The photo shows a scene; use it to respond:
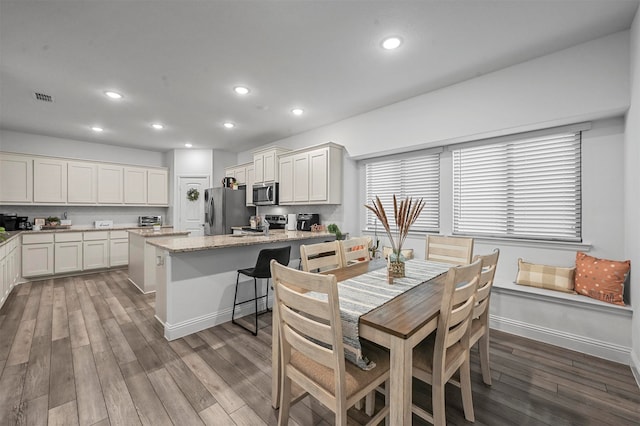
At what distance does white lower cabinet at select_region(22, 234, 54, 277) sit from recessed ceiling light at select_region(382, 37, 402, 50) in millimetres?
6106

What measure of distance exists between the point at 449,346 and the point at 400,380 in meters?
0.45

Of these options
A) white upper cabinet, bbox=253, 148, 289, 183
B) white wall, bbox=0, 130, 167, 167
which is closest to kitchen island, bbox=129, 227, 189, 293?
white upper cabinet, bbox=253, 148, 289, 183

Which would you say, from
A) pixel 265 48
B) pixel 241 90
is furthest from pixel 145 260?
pixel 265 48

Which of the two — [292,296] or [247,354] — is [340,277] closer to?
[292,296]

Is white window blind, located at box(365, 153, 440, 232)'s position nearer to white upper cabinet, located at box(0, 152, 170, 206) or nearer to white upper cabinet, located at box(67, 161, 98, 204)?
white upper cabinet, located at box(0, 152, 170, 206)

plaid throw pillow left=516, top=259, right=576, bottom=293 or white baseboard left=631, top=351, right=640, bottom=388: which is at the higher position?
plaid throw pillow left=516, top=259, right=576, bottom=293

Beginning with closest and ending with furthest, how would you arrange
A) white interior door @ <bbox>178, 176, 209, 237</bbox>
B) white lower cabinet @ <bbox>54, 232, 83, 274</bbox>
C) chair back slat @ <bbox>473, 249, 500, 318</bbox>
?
chair back slat @ <bbox>473, 249, 500, 318</bbox> → white lower cabinet @ <bbox>54, 232, 83, 274</bbox> → white interior door @ <bbox>178, 176, 209, 237</bbox>

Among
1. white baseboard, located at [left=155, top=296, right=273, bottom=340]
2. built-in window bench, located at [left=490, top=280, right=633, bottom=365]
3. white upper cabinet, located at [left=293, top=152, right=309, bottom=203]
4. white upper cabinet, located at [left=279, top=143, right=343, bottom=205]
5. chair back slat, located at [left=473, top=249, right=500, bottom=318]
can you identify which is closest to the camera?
chair back slat, located at [left=473, top=249, right=500, bottom=318]

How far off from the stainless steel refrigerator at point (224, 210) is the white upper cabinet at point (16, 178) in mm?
2906

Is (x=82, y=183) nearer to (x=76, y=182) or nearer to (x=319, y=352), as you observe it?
(x=76, y=182)

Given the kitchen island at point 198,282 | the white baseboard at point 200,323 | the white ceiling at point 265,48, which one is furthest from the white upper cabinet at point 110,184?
the white baseboard at point 200,323

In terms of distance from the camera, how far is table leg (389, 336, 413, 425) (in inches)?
42.7

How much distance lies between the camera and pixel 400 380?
109 cm

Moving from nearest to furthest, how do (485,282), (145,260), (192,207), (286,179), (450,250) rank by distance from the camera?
(485,282)
(450,250)
(145,260)
(286,179)
(192,207)
